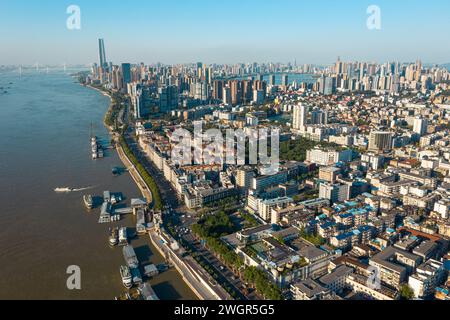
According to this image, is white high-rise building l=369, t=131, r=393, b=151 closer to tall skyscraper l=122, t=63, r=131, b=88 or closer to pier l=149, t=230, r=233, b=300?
pier l=149, t=230, r=233, b=300

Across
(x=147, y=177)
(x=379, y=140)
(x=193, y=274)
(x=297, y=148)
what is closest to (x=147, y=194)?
(x=147, y=177)

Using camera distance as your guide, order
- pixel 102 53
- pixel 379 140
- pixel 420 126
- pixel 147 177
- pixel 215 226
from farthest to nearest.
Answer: pixel 102 53
pixel 420 126
pixel 379 140
pixel 147 177
pixel 215 226

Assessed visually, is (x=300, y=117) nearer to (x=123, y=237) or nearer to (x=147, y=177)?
(x=147, y=177)

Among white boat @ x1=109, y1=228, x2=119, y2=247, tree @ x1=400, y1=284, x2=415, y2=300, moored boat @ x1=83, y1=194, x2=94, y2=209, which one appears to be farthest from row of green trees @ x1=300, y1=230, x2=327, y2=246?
moored boat @ x1=83, y1=194, x2=94, y2=209

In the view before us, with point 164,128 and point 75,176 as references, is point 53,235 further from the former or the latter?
point 164,128

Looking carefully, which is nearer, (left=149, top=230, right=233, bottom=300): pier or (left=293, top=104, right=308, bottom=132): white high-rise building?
(left=149, top=230, right=233, bottom=300): pier

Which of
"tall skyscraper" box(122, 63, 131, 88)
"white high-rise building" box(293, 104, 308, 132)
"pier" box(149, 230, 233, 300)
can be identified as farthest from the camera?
"tall skyscraper" box(122, 63, 131, 88)
